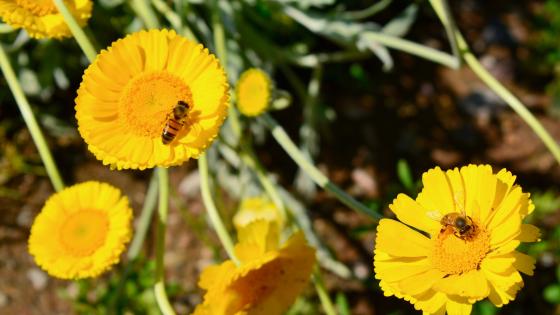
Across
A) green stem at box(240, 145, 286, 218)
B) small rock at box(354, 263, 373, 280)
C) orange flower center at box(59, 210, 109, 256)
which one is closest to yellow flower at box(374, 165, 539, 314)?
green stem at box(240, 145, 286, 218)

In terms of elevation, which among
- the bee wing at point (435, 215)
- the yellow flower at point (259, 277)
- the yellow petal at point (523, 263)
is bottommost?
the yellow petal at point (523, 263)

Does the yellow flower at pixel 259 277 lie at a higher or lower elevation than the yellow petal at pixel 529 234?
higher

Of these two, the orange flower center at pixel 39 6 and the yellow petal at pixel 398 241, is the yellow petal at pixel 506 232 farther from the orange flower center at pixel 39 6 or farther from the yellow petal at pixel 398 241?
the orange flower center at pixel 39 6

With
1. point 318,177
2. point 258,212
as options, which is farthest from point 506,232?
point 258,212

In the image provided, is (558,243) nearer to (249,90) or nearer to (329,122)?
(329,122)

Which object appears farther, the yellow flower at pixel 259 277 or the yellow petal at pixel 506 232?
the yellow flower at pixel 259 277

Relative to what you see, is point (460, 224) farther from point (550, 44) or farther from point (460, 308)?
point (550, 44)


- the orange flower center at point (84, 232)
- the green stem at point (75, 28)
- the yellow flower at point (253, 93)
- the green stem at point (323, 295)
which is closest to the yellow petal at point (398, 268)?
the green stem at point (323, 295)

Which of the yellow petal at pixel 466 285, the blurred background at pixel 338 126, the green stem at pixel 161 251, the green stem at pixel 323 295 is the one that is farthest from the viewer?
the blurred background at pixel 338 126
